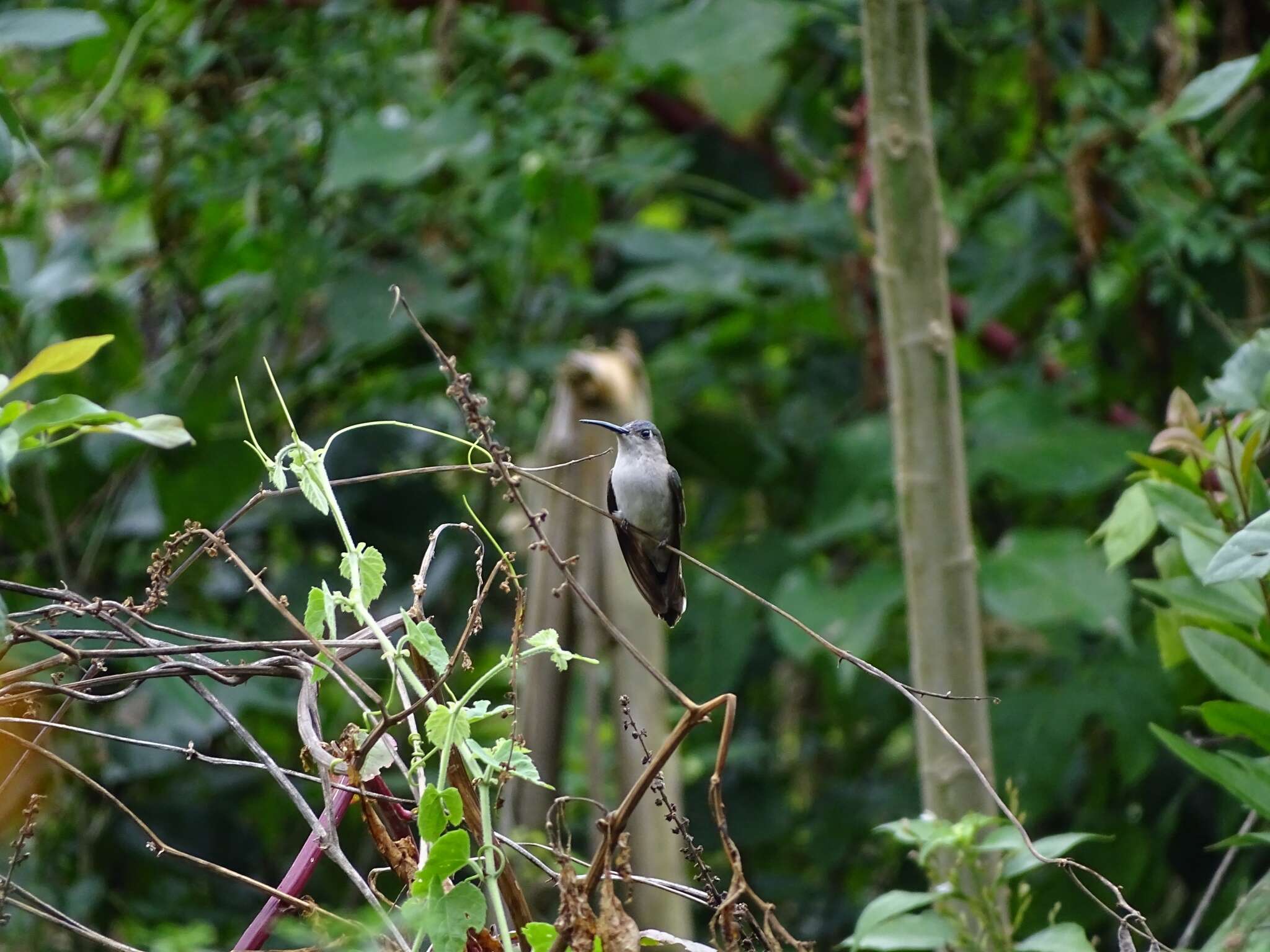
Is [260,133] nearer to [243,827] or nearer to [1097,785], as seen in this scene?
[243,827]

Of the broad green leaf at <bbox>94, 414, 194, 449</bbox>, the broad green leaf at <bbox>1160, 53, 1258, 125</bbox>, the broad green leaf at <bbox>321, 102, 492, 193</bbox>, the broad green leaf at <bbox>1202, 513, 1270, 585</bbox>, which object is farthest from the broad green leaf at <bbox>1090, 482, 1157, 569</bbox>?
the broad green leaf at <bbox>321, 102, 492, 193</bbox>

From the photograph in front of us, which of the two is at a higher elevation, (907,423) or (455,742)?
(455,742)

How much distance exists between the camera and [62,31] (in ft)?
8.46

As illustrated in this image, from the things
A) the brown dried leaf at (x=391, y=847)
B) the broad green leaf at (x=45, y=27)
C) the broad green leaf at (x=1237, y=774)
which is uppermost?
the broad green leaf at (x=45, y=27)

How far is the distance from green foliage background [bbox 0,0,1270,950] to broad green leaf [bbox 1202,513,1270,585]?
1892 millimetres

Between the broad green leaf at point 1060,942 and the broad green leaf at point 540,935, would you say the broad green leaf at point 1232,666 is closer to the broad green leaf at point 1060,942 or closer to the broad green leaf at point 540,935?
the broad green leaf at point 1060,942

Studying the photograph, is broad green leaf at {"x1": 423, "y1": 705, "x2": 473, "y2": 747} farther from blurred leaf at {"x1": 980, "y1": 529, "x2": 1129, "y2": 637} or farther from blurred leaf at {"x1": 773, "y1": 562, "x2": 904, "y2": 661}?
blurred leaf at {"x1": 980, "y1": 529, "x2": 1129, "y2": 637}

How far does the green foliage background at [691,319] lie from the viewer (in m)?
4.02

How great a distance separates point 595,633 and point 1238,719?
1766mm

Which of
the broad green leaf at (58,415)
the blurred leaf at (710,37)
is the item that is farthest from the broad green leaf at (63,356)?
the blurred leaf at (710,37)

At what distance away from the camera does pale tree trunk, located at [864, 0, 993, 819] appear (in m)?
2.72

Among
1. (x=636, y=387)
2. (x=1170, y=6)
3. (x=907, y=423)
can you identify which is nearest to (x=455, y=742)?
(x=907, y=423)

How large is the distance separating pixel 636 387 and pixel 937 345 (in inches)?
43.5

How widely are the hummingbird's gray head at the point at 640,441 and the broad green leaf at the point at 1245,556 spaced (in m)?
1.88
